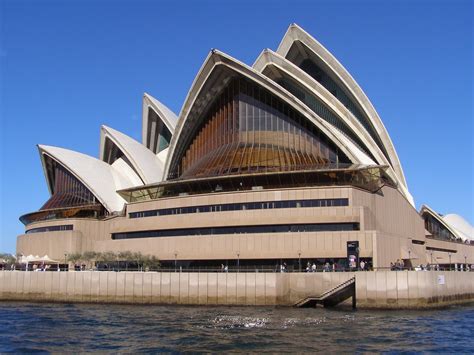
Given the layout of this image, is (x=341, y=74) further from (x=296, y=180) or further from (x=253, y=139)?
(x=296, y=180)

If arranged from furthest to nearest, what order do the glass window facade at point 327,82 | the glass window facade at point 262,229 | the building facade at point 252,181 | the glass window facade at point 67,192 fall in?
1. the glass window facade at point 67,192
2. the glass window facade at point 327,82
3. the building facade at point 252,181
4. the glass window facade at point 262,229

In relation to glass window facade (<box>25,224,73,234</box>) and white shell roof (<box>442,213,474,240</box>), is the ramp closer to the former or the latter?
glass window facade (<box>25,224,73,234</box>)

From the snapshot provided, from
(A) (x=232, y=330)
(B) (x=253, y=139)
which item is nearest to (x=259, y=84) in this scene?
(B) (x=253, y=139)

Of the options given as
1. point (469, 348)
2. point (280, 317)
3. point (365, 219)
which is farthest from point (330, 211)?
point (469, 348)

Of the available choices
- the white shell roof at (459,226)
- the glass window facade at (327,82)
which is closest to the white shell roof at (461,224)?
the white shell roof at (459,226)

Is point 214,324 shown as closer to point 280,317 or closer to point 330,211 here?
point 280,317

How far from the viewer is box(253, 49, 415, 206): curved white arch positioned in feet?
198

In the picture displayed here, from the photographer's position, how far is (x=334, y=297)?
42.3m

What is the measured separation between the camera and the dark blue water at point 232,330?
26.0 m

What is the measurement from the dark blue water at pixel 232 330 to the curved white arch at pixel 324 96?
79.2 ft

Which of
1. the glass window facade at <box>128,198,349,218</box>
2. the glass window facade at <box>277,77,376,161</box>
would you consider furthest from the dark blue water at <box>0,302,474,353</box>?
the glass window facade at <box>277,77,376,161</box>

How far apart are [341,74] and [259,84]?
9.39 meters

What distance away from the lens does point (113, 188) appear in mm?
70938

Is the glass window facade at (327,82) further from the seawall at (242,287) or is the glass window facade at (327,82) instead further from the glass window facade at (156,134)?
the seawall at (242,287)
